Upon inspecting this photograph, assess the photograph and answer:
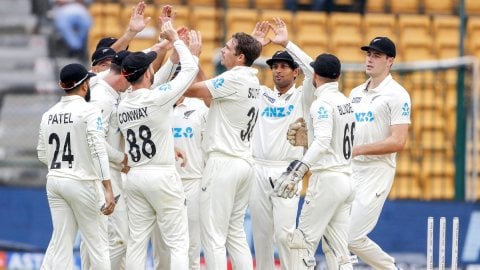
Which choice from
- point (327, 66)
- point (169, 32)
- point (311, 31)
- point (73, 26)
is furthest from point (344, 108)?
point (311, 31)

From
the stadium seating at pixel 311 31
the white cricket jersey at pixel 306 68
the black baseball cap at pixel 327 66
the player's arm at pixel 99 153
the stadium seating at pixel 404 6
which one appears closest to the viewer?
the player's arm at pixel 99 153

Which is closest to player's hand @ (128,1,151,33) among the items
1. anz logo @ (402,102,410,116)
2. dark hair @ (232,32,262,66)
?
dark hair @ (232,32,262,66)

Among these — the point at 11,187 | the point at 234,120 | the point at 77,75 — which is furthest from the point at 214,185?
the point at 11,187

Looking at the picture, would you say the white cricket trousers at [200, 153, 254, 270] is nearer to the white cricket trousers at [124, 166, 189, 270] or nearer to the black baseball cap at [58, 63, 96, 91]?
the white cricket trousers at [124, 166, 189, 270]

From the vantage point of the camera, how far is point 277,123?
560 inches

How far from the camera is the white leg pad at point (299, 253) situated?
13477 mm

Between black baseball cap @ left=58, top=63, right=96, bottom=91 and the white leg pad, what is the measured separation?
8.75 feet

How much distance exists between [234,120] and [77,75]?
167 cm

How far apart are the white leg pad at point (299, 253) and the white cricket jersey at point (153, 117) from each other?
1511 millimetres

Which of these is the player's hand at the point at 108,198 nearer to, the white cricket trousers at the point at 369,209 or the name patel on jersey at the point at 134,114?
the name patel on jersey at the point at 134,114

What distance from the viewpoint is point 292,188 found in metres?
13.1

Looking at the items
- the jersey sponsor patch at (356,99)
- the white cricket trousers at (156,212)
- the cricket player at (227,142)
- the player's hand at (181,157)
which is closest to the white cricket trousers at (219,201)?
the cricket player at (227,142)

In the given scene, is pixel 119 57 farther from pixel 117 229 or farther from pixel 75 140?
pixel 117 229

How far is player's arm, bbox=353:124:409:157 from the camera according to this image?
541 inches
